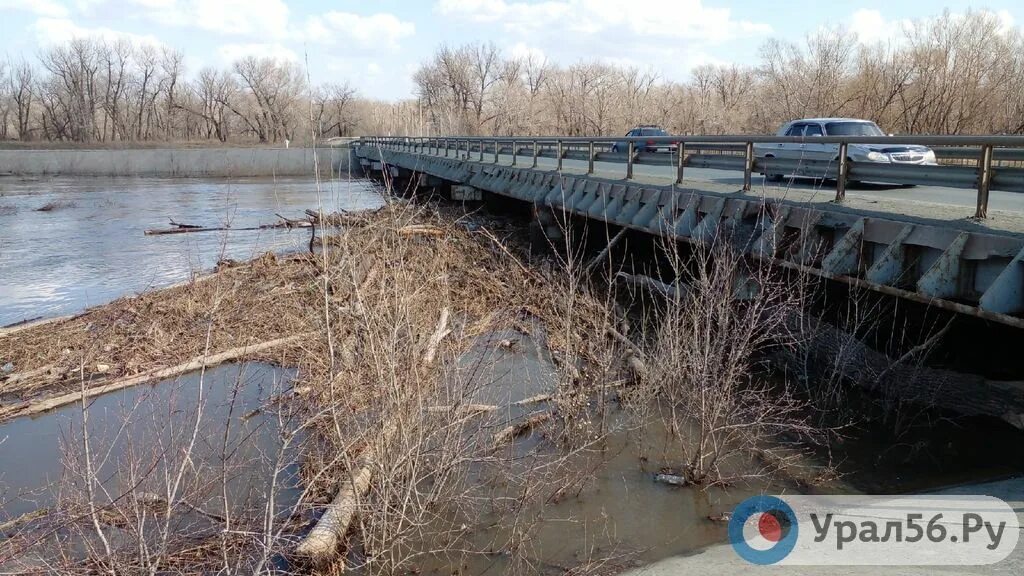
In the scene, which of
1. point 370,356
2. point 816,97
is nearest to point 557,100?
point 816,97

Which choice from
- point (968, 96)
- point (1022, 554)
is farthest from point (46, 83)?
point (1022, 554)

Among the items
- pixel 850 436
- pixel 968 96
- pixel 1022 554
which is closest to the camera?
pixel 1022 554

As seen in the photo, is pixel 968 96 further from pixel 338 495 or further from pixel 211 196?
pixel 338 495

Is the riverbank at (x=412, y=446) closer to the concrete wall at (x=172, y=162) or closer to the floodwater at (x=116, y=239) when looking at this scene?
the floodwater at (x=116, y=239)

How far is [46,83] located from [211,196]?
67141 millimetres

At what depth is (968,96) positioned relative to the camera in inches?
1508

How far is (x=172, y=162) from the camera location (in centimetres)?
6059

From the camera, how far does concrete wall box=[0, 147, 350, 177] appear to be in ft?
194

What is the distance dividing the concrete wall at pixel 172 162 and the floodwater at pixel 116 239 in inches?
587

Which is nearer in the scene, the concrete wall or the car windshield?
the car windshield
